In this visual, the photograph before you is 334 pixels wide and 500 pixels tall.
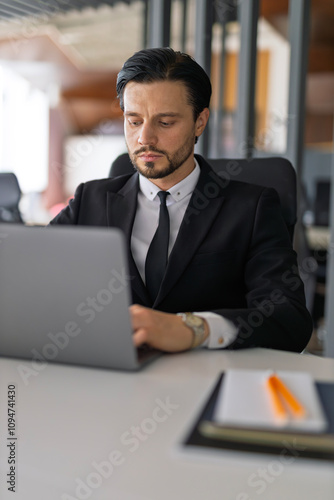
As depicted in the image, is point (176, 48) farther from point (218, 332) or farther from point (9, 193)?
point (218, 332)

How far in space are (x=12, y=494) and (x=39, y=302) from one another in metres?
0.33

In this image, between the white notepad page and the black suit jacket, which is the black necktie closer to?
the black suit jacket

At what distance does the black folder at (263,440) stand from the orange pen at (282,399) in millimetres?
30

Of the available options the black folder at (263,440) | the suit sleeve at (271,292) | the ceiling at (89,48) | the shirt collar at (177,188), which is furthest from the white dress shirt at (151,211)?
the ceiling at (89,48)

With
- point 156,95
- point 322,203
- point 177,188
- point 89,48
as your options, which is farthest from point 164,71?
point 89,48

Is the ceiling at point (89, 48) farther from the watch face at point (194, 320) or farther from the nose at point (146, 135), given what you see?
the watch face at point (194, 320)

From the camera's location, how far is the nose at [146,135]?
4.82 ft

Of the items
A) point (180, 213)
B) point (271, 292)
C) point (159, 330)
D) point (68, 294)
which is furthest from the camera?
point (180, 213)

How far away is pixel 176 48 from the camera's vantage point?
19.5 ft

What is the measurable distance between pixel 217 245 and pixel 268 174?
37 centimetres

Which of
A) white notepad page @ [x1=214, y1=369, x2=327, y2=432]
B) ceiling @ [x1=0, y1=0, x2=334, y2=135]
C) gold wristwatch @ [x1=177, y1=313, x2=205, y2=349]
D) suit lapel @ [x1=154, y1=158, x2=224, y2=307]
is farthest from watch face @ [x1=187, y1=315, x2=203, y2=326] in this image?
ceiling @ [x1=0, y1=0, x2=334, y2=135]

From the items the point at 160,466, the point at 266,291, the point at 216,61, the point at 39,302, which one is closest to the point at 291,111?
the point at 266,291

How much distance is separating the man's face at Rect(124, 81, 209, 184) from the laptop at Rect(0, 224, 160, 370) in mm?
677

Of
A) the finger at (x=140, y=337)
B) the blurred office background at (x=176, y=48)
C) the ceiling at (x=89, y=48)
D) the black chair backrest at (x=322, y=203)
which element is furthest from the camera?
the ceiling at (x=89, y=48)
